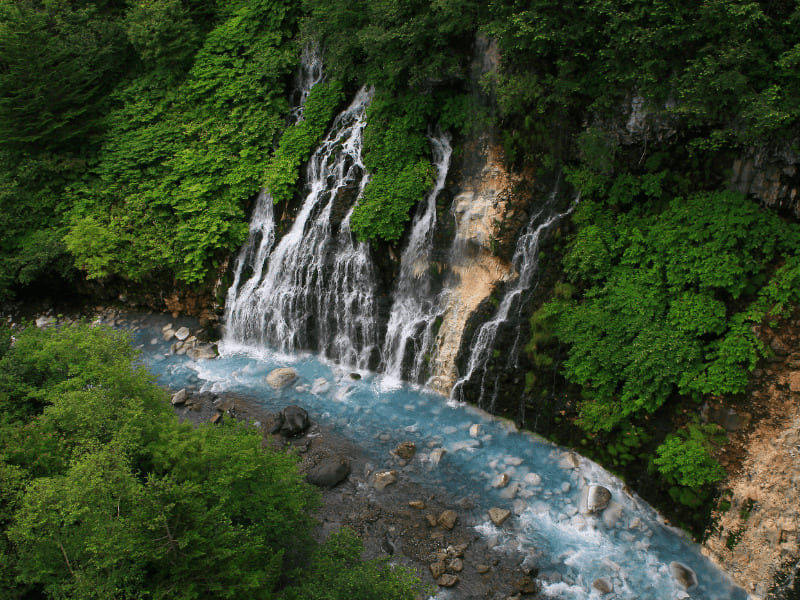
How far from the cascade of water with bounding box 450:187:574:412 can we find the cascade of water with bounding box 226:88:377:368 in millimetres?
2898

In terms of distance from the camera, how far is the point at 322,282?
1370 cm

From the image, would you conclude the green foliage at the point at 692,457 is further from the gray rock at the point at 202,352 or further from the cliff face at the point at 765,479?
the gray rock at the point at 202,352

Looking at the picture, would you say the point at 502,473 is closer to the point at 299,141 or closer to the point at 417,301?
the point at 417,301

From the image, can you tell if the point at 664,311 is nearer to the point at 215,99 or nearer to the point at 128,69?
the point at 215,99

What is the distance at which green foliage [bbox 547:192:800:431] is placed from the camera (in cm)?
818

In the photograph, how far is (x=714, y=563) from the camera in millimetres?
8055

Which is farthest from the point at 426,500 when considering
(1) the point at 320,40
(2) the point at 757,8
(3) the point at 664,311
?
(1) the point at 320,40

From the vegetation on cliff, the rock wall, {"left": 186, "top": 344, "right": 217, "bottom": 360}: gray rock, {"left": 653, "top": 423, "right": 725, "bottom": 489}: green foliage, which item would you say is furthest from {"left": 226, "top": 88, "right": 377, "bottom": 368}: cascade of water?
the rock wall

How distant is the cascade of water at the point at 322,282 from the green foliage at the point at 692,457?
697 cm

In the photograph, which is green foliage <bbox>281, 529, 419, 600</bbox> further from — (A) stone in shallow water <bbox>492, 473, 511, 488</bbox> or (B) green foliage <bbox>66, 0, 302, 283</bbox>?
(B) green foliage <bbox>66, 0, 302, 283</bbox>

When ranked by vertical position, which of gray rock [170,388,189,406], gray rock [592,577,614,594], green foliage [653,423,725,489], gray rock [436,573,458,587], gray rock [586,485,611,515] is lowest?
gray rock [170,388,189,406]

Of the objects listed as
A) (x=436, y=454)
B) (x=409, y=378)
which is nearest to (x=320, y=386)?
(x=409, y=378)

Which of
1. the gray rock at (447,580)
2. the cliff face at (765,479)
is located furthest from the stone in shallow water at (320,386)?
the cliff face at (765,479)

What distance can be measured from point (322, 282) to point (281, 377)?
2.64m
